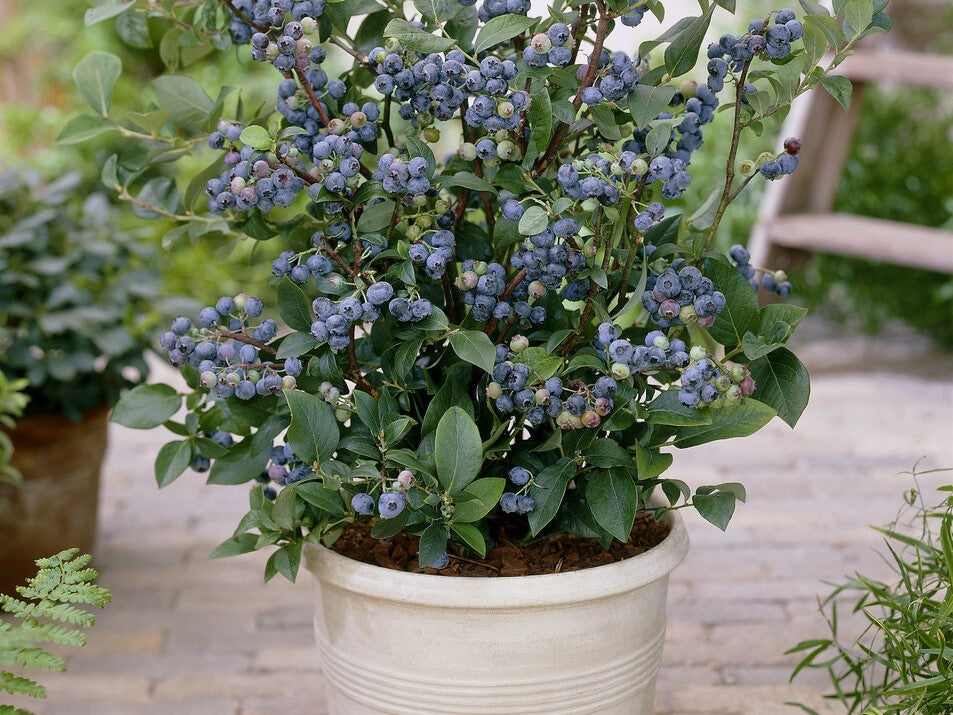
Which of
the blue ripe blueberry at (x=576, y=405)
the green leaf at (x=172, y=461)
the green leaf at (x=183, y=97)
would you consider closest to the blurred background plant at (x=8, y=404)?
the green leaf at (x=172, y=461)

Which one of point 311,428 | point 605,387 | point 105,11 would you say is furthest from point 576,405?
point 105,11

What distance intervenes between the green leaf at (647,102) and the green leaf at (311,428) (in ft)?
1.32

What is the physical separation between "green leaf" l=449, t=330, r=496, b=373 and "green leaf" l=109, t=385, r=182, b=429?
1.09 ft

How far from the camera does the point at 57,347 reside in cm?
185

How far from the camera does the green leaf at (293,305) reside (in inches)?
42.4

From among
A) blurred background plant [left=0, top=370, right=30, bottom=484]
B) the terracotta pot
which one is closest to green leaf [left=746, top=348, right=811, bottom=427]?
blurred background plant [left=0, top=370, right=30, bottom=484]

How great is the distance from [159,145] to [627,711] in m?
0.80

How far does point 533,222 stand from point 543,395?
16cm

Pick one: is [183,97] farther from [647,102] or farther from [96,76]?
[647,102]

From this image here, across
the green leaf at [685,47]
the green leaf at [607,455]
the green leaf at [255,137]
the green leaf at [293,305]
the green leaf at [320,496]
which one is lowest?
the green leaf at [320,496]

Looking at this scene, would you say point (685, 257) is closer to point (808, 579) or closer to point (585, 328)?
point (585, 328)

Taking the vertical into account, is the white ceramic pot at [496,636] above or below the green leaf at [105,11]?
below

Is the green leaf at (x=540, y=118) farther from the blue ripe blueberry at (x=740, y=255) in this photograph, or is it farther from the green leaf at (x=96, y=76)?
the green leaf at (x=96, y=76)

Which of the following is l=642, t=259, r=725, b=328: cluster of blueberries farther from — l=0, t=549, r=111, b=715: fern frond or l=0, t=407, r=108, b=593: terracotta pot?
l=0, t=407, r=108, b=593: terracotta pot
